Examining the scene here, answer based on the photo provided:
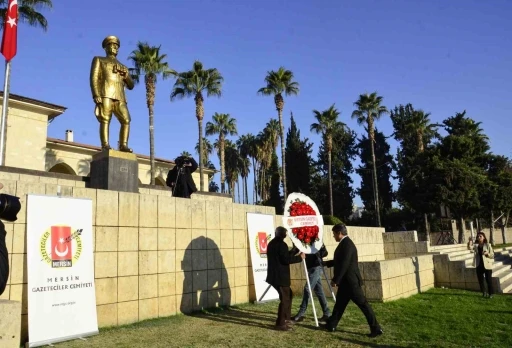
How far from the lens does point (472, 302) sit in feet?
33.9

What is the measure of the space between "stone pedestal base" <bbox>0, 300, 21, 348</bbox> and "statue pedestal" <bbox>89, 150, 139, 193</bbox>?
20.2 feet

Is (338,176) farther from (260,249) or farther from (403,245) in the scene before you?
(260,249)

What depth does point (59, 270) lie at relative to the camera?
666 cm

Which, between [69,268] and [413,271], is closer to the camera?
[69,268]

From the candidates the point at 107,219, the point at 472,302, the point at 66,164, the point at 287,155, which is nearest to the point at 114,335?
the point at 107,219

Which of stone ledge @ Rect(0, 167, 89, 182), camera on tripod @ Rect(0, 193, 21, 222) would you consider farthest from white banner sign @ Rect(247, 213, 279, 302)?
camera on tripod @ Rect(0, 193, 21, 222)

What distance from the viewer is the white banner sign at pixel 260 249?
10.3 meters

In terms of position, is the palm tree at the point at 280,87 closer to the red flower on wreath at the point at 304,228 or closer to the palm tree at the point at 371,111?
the palm tree at the point at 371,111

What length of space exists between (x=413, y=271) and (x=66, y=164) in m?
24.2

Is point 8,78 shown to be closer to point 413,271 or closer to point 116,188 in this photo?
point 116,188

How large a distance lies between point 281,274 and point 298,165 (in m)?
45.5

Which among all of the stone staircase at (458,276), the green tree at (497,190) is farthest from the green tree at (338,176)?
the stone staircase at (458,276)

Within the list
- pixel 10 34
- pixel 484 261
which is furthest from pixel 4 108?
pixel 484 261

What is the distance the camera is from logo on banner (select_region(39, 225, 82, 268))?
21.6ft
